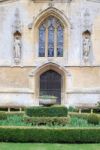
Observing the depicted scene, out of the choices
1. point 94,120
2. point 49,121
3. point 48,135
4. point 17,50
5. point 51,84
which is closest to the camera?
point 48,135

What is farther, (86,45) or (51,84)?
(51,84)

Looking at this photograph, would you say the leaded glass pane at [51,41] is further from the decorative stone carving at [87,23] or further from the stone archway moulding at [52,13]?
the decorative stone carving at [87,23]

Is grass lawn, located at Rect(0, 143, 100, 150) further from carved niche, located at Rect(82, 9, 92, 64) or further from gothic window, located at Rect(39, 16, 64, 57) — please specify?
gothic window, located at Rect(39, 16, 64, 57)

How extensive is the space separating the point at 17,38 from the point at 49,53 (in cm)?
241

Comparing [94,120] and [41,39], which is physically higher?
[41,39]

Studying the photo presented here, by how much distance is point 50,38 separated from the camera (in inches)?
1240

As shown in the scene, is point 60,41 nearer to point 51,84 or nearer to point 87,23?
point 87,23

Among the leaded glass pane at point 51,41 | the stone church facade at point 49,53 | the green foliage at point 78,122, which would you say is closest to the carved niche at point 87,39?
the stone church facade at point 49,53

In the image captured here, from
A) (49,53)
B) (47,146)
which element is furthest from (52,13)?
(47,146)

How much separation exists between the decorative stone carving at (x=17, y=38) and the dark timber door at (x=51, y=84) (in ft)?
7.07

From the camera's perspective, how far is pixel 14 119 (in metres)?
21.3

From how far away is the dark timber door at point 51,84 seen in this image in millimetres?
31108

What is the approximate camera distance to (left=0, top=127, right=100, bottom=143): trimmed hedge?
16.3 meters

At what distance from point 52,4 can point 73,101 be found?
21.8 feet
